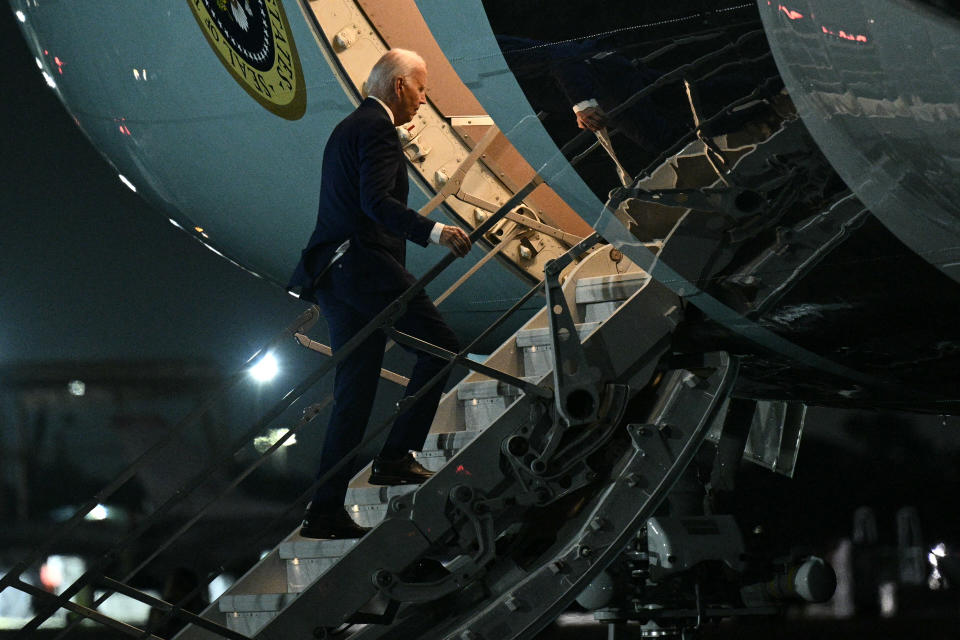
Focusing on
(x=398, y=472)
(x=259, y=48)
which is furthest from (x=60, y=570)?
(x=398, y=472)

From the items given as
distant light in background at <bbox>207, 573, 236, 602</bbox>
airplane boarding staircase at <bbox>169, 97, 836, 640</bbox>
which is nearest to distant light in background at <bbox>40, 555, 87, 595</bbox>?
distant light in background at <bbox>207, 573, 236, 602</bbox>

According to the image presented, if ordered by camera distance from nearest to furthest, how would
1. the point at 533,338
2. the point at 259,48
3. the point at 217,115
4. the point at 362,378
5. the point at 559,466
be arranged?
the point at 559,466, the point at 362,378, the point at 533,338, the point at 259,48, the point at 217,115

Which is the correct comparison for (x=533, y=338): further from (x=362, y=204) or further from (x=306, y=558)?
(x=306, y=558)

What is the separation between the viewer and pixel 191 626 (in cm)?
378

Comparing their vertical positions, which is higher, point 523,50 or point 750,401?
point 523,50

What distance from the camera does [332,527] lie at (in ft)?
11.3

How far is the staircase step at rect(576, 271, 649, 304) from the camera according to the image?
3514 mm

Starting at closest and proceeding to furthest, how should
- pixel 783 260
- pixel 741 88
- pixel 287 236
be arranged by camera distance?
1. pixel 741 88
2. pixel 783 260
3. pixel 287 236

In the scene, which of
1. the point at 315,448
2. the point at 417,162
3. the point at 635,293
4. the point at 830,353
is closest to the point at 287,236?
the point at 417,162

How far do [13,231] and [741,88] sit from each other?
662 centimetres

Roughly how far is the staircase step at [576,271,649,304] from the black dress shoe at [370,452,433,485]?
0.72 m

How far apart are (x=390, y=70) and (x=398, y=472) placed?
1.19 meters

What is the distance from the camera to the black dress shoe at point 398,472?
139 inches

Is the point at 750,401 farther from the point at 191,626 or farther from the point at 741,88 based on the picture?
the point at 191,626
